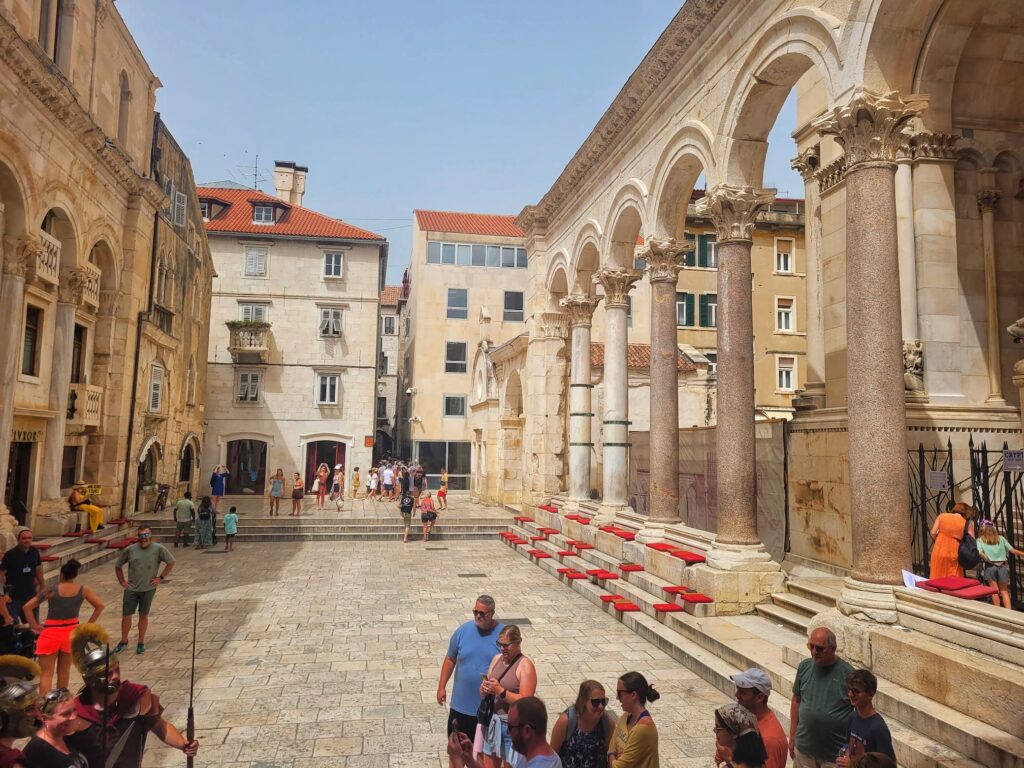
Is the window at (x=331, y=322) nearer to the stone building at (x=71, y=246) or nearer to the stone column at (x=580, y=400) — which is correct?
the stone building at (x=71, y=246)

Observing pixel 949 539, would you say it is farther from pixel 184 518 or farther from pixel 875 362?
pixel 184 518

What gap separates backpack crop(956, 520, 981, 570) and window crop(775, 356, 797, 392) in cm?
2211

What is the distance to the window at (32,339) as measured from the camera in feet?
47.7

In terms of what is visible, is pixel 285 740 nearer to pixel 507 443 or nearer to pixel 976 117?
pixel 976 117

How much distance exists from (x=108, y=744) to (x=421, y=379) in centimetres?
3040

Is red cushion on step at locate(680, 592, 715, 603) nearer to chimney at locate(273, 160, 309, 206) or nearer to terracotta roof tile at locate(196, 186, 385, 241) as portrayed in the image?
terracotta roof tile at locate(196, 186, 385, 241)

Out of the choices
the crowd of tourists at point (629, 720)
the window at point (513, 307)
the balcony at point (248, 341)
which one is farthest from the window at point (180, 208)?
the crowd of tourists at point (629, 720)

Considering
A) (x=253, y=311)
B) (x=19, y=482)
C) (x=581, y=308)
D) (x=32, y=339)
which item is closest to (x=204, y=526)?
(x=19, y=482)

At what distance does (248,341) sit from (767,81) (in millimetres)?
25790

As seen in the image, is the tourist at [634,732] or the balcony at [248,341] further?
the balcony at [248,341]

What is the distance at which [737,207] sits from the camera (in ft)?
32.6

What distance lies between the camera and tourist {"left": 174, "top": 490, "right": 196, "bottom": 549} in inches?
650

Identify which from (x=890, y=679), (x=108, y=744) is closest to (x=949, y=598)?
(x=890, y=679)

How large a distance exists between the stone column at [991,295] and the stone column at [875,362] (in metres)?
3.03
